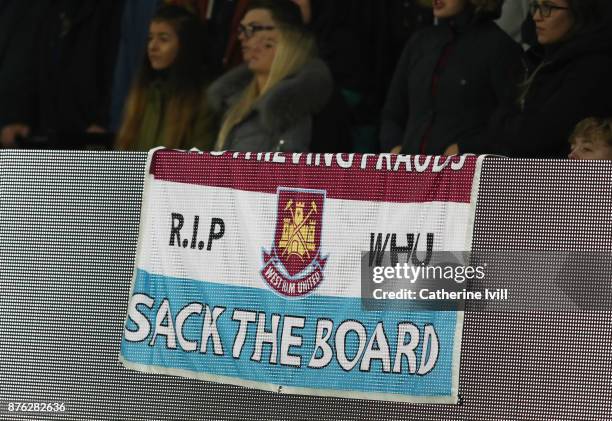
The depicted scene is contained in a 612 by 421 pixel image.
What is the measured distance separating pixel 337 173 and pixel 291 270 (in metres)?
0.48

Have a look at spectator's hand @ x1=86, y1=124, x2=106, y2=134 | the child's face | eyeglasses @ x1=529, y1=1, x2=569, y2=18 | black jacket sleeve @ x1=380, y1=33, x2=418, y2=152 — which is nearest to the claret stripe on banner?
the child's face

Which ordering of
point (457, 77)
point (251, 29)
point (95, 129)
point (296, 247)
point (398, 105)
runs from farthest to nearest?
1. point (95, 129)
2. point (251, 29)
3. point (398, 105)
4. point (457, 77)
5. point (296, 247)

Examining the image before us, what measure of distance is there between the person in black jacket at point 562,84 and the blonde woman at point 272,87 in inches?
55.8

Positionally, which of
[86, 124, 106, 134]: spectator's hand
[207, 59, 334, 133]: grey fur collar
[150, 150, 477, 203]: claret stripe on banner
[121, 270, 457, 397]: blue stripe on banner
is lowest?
[121, 270, 457, 397]: blue stripe on banner

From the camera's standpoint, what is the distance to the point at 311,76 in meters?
8.26

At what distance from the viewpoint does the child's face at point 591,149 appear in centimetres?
675

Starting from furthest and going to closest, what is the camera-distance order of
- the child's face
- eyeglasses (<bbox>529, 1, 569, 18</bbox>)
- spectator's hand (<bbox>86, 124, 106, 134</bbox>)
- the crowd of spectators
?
1. spectator's hand (<bbox>86, 124, 106, 134</bbox>)
2. eyeglasses (<bbox>529, 1, 569, 18</bbox>)
3. the crowd of spectators
4. the child's face

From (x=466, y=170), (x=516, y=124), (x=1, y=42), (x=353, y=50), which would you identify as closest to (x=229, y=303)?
(x=466, y=170)

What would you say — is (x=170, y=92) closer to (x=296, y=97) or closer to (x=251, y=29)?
(x=251, y=29)

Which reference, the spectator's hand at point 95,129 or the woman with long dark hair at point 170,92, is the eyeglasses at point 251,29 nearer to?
the woman with long dark hair at point 170,92

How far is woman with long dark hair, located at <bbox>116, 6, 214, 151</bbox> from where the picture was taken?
8945 millimetres

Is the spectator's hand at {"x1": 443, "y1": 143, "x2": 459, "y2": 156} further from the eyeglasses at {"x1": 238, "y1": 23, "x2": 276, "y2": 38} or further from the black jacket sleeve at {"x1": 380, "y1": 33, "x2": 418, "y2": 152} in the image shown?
the eyeglasses at {"x1": 238, "y1": 23, "x2": 276, "y2": 38}

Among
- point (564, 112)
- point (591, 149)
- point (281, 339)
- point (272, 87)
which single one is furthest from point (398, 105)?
point (281, 339)

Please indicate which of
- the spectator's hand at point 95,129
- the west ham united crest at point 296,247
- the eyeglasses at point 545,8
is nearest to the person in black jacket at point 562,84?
the eyeglasses at point 545,8
